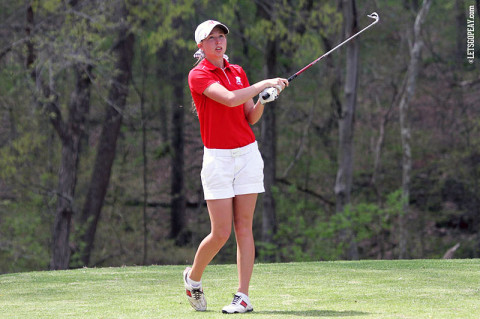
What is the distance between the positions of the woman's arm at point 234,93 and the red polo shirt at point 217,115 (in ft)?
0.22

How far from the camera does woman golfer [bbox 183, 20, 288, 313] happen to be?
197 inches

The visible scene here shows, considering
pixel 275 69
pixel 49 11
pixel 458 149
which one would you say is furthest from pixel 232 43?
pixel 49 11

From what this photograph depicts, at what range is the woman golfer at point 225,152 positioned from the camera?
197 inches

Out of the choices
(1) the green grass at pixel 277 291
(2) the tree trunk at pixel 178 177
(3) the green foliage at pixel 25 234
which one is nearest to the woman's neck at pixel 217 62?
(1) the green grass at pixel 277 291

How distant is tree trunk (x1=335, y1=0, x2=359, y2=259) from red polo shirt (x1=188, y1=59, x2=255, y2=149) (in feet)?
36.5

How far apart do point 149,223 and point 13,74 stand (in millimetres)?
9970

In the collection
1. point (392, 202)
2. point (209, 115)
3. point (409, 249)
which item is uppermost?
point (209, 115)

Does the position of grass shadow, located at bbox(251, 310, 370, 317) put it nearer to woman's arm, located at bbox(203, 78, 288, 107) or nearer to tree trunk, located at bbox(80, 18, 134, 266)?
woman's arm, located at bbox(203, 78, 288, 107)

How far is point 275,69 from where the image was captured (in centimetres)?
1719

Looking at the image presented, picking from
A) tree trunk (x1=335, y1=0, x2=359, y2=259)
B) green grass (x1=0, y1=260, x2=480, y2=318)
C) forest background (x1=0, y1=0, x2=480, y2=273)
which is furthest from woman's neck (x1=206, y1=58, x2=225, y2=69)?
tree trunk (x1=335, y1=0, x2=359, y2=259)

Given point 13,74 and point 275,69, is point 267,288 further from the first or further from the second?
point 275,69

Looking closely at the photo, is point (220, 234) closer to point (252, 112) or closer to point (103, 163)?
point (252, 112)

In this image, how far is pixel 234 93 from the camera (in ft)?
16.0

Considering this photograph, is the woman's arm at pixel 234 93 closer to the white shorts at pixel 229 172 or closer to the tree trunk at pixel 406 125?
the white shorts at pixel 229 172
